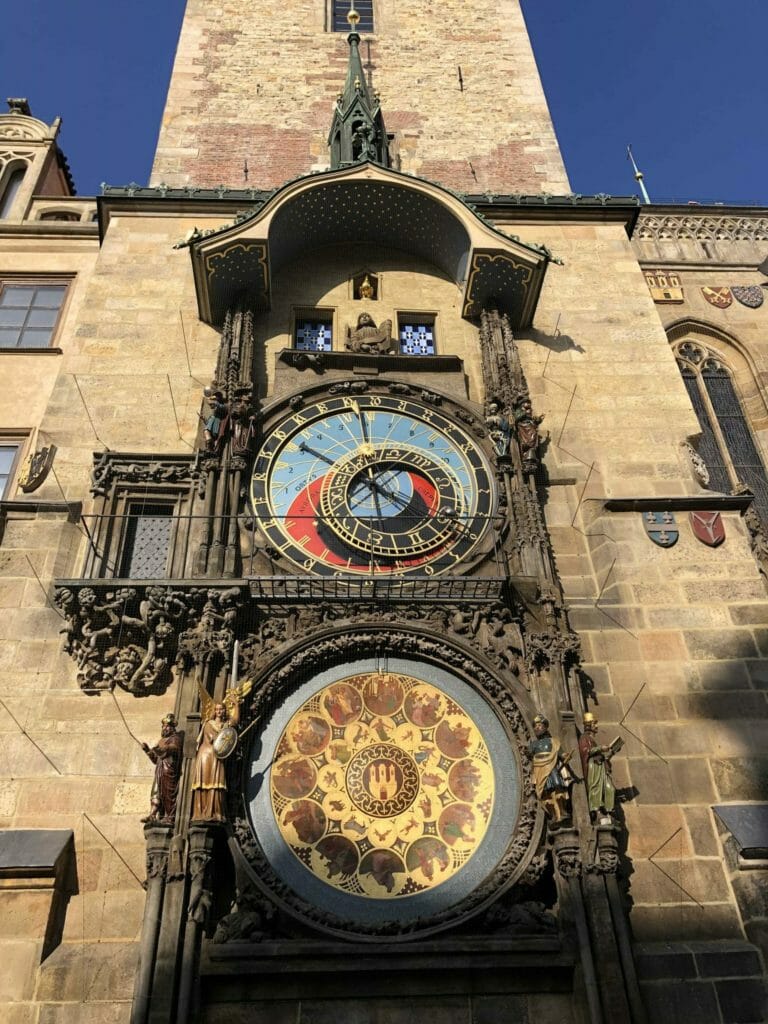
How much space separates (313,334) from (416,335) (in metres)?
1.31

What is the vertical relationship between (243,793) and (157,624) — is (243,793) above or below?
below

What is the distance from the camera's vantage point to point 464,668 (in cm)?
819

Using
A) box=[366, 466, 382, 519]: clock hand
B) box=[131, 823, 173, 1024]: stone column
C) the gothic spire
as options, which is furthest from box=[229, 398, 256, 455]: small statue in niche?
the gothic spire

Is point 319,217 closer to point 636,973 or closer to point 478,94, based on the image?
point 478,94

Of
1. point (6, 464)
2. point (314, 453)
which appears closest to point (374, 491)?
point (314, 453)

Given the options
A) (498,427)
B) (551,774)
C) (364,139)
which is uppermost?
(364,139)

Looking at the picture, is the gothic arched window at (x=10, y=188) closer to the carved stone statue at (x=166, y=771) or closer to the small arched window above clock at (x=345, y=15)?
the small arched window above clock at (x=345, y=15)

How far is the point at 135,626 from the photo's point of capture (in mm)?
8273

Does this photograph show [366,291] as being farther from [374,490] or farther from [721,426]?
[721,426]

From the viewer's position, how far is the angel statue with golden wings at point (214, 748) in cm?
703

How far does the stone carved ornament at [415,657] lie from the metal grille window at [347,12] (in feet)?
45.9

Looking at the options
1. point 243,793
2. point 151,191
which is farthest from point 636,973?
point 151,191

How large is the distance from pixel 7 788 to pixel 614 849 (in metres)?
5.01

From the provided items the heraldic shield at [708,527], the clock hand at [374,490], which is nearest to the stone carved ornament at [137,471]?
the clock hand at [374,490]
